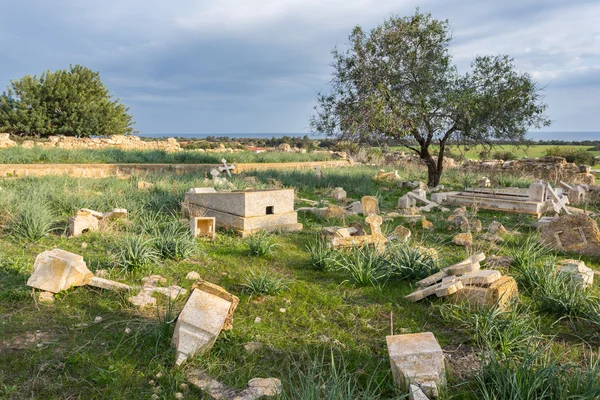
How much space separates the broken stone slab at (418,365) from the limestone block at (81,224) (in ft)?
16.1

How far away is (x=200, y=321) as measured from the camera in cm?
305

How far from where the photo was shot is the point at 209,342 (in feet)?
10.1

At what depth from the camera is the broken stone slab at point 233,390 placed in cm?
262

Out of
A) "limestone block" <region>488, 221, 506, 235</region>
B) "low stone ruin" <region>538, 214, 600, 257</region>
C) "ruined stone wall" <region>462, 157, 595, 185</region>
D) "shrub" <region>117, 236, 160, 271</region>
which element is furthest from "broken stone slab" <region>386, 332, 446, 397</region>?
"ruined stone wall" <region>462, 157, 595, 185</region>

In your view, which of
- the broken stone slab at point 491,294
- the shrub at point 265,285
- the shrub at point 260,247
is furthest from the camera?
the shrub at point 260,247

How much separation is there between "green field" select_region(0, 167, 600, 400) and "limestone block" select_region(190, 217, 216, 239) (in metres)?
0.27

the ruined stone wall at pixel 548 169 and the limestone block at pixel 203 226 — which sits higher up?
the ruined stone wall at pixel 548 169

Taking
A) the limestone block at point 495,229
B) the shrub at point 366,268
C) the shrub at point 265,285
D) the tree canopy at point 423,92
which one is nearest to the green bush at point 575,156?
the tree canopy at point 423,92

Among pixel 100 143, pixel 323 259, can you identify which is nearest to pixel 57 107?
pixel 100 143

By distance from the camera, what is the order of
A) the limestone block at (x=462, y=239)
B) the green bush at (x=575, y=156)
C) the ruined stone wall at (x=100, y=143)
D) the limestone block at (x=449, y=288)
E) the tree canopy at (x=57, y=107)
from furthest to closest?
the tree canopy at (x=57, y=107) → the green bush at (x=575, y=156) → the ruined stone wall at (x=100, y=143) → the limestone block at (x=462, y=239) → the limestone block at (x=449, y=288)

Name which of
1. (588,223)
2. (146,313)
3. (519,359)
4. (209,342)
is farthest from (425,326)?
(588,223)

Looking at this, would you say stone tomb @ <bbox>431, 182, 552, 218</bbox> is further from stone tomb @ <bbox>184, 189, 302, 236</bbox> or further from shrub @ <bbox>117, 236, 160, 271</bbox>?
shrub @ <bbox>117, 236, 160, 271</bbox>

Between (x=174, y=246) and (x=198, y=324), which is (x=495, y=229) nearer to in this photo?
(x=174, y=246)

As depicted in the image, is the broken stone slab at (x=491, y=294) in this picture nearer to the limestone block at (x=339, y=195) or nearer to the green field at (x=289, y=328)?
the green field at (x=289, y=328)
